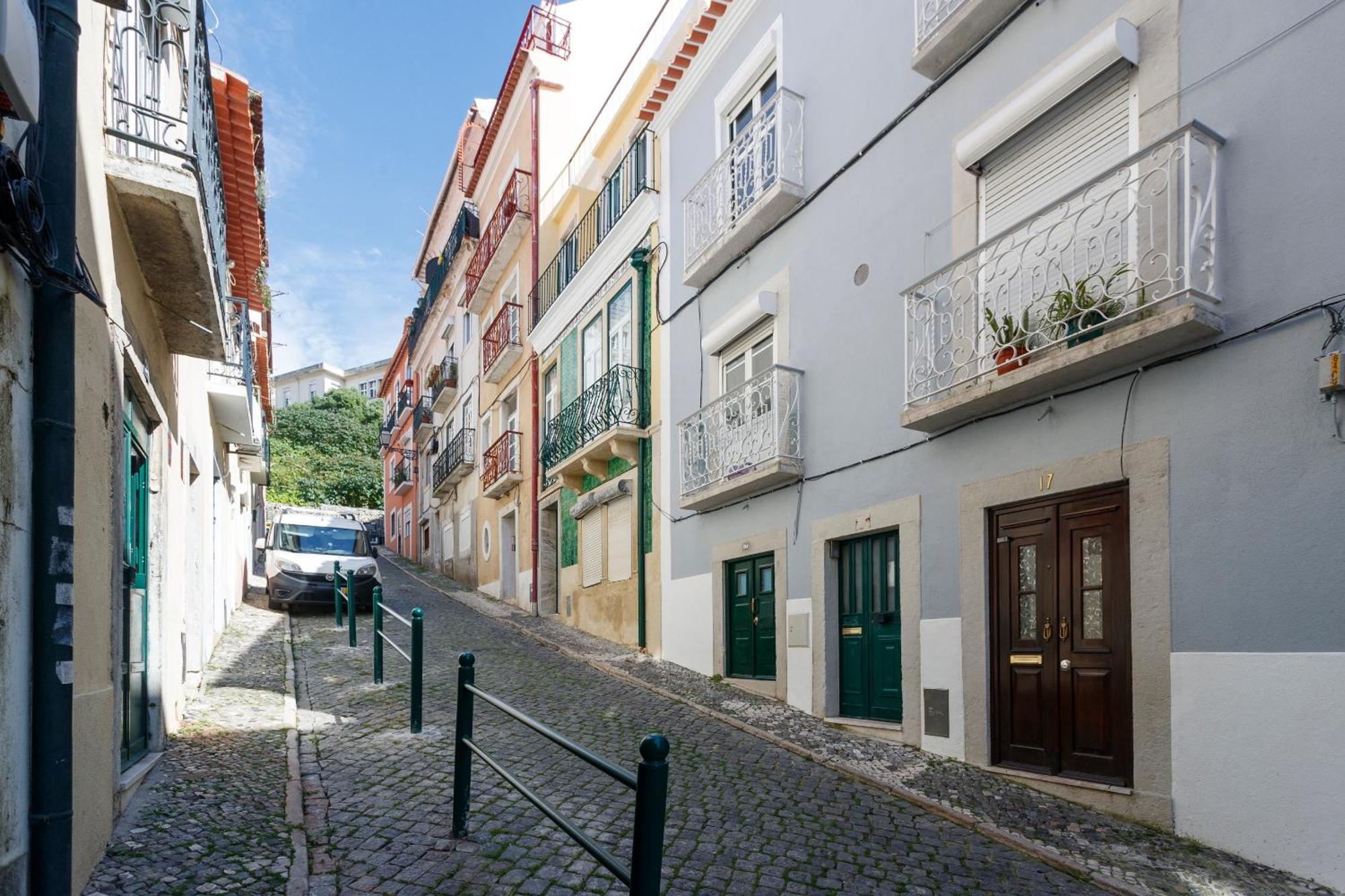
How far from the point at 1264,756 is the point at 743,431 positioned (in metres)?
6.16

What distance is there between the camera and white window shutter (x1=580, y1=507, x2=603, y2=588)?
15.2m

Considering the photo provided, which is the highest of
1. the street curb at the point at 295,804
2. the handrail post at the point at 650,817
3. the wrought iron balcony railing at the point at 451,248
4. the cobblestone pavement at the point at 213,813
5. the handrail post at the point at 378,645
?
the wrought iron balcony railing at the point at 451,248

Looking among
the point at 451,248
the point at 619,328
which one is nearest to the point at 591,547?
the point at 619,328

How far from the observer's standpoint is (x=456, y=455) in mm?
25297

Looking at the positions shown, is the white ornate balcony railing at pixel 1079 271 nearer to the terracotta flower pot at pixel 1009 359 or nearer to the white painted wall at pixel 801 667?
the terracotta flower pot at pixel 1009 359

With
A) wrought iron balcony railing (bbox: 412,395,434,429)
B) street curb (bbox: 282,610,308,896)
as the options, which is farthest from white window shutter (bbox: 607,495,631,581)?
wrought iron balcony railing (bbox: 412,395,434,429)

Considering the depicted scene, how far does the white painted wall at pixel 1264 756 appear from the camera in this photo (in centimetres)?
457

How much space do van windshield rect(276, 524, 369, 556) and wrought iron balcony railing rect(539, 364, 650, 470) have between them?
445cm

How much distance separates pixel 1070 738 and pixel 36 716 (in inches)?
225

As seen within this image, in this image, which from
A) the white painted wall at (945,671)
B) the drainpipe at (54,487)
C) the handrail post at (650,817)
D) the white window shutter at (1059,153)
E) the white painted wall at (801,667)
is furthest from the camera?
the white painted wall at (801,667)

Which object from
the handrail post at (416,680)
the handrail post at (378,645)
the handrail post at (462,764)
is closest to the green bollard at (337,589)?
the handrail post at (378,645)

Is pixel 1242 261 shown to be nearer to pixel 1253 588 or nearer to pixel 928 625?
pixel 1253 588

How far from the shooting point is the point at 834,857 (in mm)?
5008

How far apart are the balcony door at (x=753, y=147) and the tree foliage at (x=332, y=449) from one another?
31.6 m
